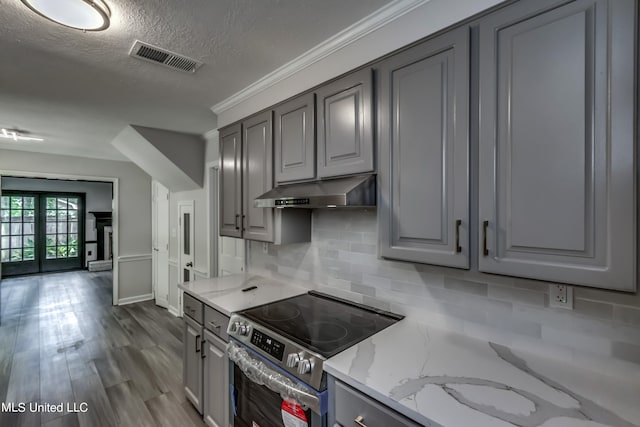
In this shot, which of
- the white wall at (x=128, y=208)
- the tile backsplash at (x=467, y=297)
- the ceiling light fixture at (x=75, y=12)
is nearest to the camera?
the tile backsplash at (x=467, y=297)

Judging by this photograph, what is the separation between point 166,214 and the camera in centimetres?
490

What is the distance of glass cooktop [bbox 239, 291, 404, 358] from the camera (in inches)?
55.0

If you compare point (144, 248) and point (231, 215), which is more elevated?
point (231, 215)

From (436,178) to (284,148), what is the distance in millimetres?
1120

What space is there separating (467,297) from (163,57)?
7.71ft

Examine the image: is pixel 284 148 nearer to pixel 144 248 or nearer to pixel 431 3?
pixel 431 3

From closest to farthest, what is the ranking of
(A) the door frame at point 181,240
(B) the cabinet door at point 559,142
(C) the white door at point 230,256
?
(B) the cabinet door at point 559,142
(C) the white door at point 230,256
(A) the door frame at point 181,240

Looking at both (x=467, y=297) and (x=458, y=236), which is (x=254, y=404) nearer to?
(x=467, y=297)

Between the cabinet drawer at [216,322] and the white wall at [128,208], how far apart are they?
401cm

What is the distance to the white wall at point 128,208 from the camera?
16.2ft

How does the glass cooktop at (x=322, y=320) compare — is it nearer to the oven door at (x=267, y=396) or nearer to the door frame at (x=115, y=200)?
the oven door at (x=267, y=396)

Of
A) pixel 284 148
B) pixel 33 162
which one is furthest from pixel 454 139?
pixel 33 162

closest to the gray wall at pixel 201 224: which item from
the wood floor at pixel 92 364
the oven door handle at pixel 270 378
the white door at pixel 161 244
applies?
the white door at pixel 161 244

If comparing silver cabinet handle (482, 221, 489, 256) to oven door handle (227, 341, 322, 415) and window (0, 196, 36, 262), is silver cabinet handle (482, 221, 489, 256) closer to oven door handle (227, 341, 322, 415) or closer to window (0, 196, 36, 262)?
oven door handle (227, 341, 322, 415)
